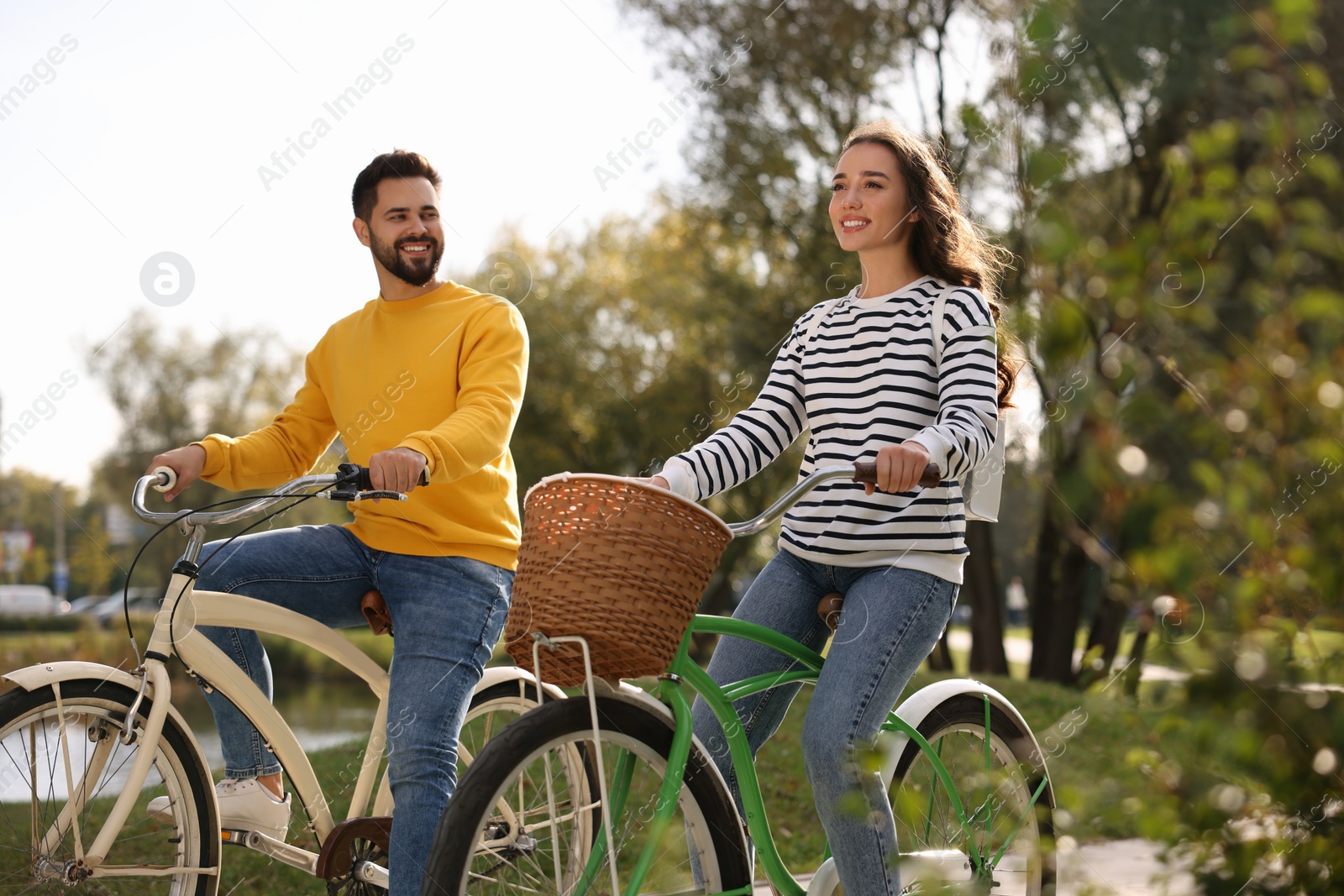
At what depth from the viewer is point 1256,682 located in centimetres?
123

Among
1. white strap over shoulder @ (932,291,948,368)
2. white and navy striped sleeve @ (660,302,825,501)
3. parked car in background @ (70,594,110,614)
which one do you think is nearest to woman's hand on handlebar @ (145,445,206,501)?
white and navy striped sleeve @ (660,302,825,501)

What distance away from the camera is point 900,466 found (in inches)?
87.5

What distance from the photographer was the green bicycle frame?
2.31 metres

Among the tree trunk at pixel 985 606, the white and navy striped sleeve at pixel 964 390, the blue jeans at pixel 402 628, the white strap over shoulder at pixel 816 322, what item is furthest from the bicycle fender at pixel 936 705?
the tree trunk at pixel 985 606

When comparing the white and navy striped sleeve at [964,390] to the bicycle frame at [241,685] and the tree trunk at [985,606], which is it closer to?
the bicycle frame at [241,685]

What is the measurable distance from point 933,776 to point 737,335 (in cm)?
1075

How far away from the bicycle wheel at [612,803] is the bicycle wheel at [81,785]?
679mm

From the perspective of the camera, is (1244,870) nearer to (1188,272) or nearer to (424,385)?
(1188,272)

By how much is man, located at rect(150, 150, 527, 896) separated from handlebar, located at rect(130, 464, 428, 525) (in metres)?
0.13

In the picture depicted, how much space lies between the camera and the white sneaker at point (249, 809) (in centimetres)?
296

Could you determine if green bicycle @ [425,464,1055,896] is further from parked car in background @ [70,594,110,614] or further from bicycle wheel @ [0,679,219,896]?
parked car in background @ [70,594,110,614]

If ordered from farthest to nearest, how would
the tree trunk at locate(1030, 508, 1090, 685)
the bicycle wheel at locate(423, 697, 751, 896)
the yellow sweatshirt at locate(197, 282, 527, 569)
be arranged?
the tree trunk at locate(1030, 508, 1090, 685) → the yellow sweatshirt at locate(197, 282, 527, 569) → the bicycle wheel at locate(423, 697, 751, 896)

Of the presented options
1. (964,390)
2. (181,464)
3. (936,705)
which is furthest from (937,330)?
(181,464)

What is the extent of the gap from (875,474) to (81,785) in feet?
6.18
